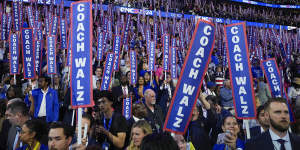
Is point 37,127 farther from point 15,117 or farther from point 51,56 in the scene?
point 51,56

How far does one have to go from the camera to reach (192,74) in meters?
2.88

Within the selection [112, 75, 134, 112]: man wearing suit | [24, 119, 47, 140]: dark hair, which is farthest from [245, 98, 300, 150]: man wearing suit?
[112, 75, 134, 112]: man wearing suit

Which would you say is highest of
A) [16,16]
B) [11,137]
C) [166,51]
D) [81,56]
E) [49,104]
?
[16,16]

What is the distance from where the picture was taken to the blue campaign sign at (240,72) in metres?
3.33

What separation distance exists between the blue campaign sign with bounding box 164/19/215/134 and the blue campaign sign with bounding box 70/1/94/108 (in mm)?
831

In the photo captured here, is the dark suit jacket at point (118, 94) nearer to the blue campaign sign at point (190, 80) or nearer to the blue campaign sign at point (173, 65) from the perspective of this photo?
the blue campaign sign at point (173, 65)

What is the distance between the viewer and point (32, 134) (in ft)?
10.1

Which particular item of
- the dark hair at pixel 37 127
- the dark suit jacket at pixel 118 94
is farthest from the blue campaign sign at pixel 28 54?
the dark hair at pixel 37 127

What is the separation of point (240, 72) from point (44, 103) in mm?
3260

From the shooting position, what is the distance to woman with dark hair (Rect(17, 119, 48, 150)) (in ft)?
10.0

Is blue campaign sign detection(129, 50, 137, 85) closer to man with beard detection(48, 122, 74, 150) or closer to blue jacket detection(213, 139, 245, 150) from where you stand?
blue jacket detection(213, 139, 245, 150)

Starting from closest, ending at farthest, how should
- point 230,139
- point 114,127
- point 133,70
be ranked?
1. point 230,139
2. point 114,127
3. point 133,70

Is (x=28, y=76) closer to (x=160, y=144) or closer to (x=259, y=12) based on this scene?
(x=160, y=144)

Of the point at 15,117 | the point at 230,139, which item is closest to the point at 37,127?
the point at 15,117
